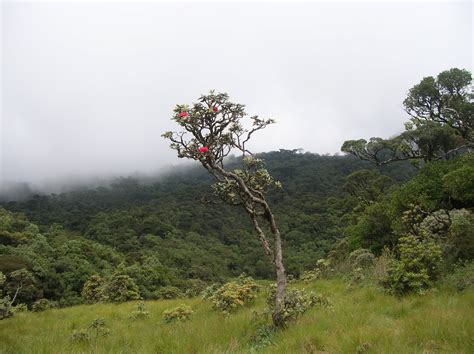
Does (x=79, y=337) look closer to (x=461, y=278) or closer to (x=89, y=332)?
(x=89, y=332)

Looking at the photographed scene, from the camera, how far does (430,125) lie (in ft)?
63.9

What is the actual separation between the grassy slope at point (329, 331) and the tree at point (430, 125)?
1108cm

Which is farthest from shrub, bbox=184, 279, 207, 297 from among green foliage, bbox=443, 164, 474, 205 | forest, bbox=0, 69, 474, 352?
green foliage, bbox=443, 164, 474, 205

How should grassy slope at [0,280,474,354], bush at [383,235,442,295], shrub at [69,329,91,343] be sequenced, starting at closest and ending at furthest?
grassy slope at [0,280,474,354] < shrub at [69,329,91,343] < bush at [383,235,442,295]

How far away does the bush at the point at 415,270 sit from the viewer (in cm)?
874

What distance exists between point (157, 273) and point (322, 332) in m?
27.1

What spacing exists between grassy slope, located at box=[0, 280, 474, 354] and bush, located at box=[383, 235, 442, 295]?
397 millimetres

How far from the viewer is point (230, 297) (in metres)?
10.4

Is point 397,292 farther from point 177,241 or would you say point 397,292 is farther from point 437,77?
point 177,241

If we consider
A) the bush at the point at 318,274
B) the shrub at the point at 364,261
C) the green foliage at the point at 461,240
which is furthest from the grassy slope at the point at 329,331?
the bush at the point at 318,274

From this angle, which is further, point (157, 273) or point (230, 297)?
point (157, 273)

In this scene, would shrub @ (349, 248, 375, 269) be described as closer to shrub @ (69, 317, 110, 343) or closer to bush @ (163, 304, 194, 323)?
bush @ (163, 304, 194, 323)

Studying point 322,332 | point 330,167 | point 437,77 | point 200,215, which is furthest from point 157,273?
point 330,167

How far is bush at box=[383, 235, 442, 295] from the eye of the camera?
8.74 m
